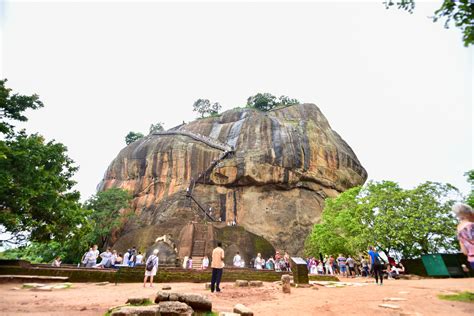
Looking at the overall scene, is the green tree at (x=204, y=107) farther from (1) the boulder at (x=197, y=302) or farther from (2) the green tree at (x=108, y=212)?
(1) the boulder at (x=197, y=302)

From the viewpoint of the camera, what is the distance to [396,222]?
1677cm

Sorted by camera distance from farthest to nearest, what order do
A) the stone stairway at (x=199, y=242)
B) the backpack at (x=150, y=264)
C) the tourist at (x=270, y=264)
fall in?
the stone stairway at (x=199, y=242) < the tourist at (x=270, y=264) < the backpack at (x=150, y=264)

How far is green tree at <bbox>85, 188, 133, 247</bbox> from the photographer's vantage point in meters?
28.7

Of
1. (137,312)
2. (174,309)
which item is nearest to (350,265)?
(174,309)

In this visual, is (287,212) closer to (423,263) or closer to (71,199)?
(423,263)

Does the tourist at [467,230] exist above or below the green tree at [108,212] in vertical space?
below

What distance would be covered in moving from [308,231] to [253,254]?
34.6ft

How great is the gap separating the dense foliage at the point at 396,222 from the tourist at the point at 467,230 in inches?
522

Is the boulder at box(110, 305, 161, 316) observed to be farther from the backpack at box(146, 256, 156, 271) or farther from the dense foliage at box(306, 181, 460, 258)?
the dense foliage at box(306, 181, 460, 258)

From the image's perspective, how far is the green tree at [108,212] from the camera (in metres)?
28.7

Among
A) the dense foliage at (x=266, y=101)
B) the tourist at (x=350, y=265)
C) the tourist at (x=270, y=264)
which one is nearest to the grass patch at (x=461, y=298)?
the tourist at (x=350, y=265)

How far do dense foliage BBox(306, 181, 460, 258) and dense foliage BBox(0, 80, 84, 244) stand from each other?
1686 cm

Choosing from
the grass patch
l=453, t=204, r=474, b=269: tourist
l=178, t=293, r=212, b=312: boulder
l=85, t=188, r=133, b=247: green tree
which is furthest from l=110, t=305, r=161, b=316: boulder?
l=85, t=188, r=133, b=247: green tree

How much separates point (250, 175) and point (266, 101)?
58.7 ft
